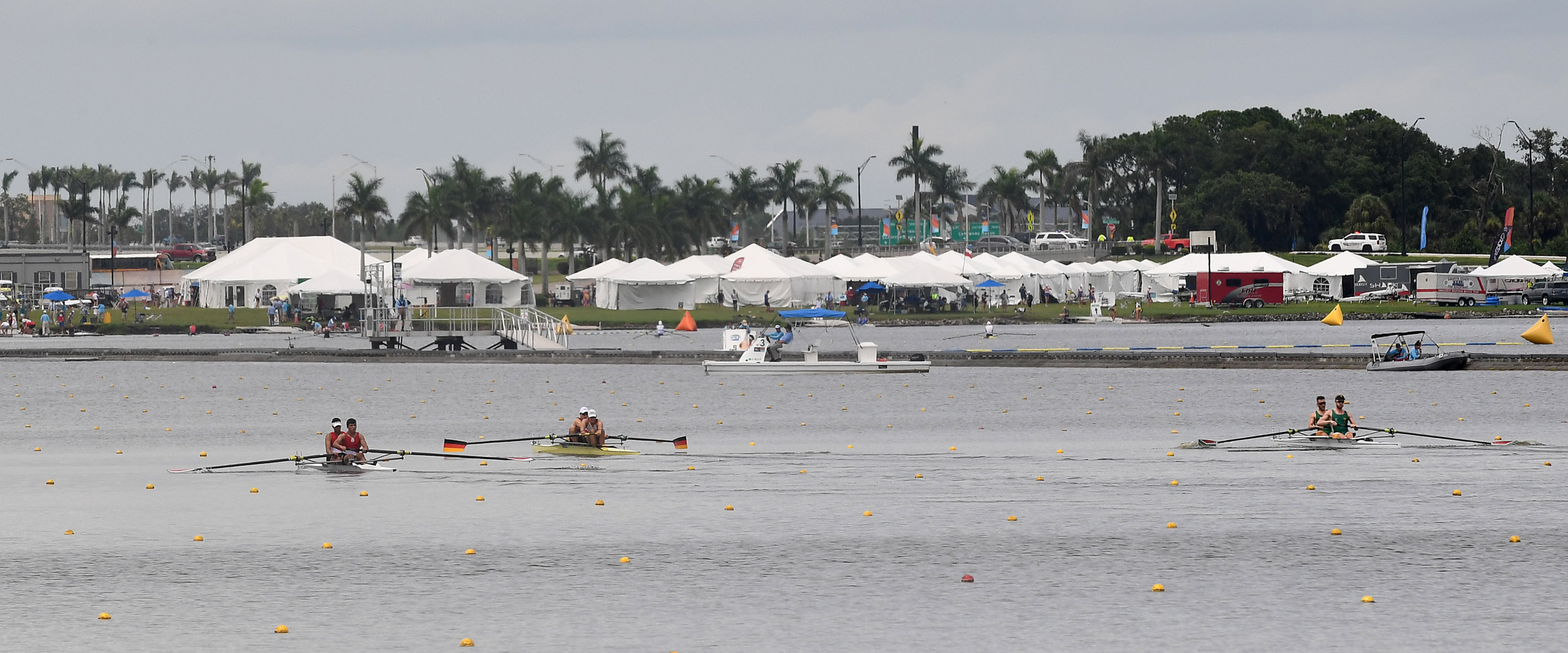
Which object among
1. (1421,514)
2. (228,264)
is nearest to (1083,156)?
(228,264)

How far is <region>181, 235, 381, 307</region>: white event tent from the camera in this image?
103875 millimetres

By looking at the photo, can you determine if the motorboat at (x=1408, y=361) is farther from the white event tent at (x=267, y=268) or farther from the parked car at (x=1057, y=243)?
the parked car at (x=1057, y=243)

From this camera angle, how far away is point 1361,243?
414 feet

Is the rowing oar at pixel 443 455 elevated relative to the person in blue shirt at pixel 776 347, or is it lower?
lower

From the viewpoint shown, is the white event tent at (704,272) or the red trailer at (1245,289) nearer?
the red trailer at (1245,289)

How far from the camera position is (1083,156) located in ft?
490

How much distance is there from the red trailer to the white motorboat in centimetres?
4263

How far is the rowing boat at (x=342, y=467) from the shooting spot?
32.5 m

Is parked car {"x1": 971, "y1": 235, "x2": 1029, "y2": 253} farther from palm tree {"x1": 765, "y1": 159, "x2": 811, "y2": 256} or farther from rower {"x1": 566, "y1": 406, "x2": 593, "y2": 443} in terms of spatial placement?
rower {"x1": 566, "y1": 406, "x2": 593, "y2": 443}

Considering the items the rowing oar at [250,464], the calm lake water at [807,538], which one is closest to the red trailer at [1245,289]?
the calm lake water at [807,538]

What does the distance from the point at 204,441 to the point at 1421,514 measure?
27547 millimetres

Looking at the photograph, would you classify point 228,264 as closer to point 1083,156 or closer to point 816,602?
point 1083,156

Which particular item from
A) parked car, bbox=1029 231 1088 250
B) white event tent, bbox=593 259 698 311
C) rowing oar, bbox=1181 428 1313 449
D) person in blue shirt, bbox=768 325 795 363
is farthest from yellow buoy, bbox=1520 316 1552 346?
parked car, bbox=1029 231 1088 250

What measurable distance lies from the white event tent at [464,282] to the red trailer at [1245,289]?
1632 inches
